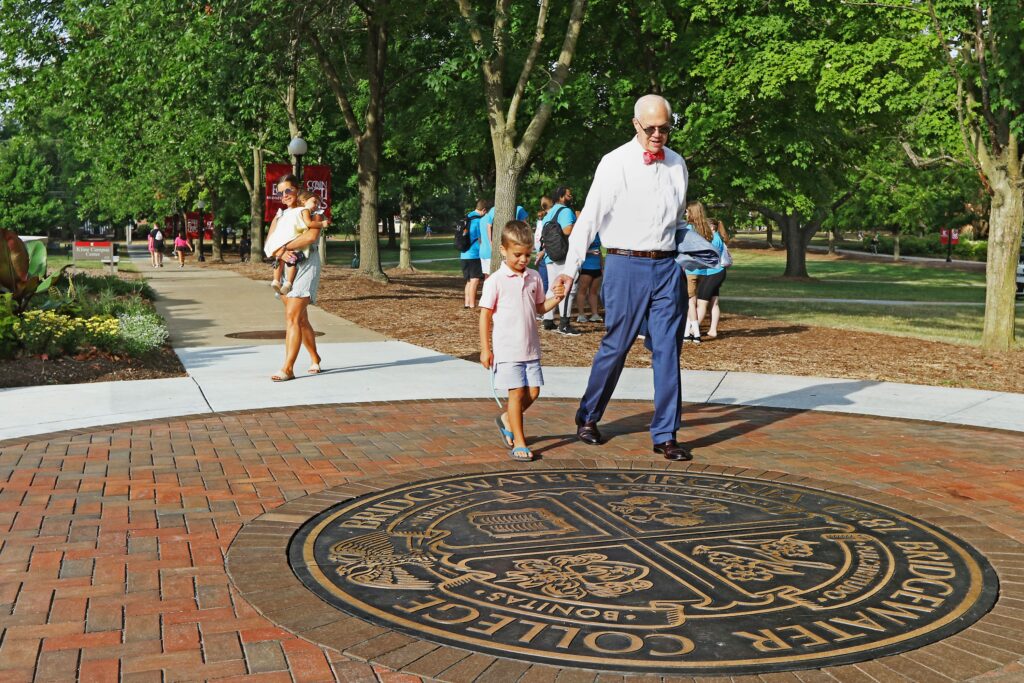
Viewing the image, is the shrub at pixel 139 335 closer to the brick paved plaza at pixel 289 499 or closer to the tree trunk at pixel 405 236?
the brick paved plaza at pixel 289 499

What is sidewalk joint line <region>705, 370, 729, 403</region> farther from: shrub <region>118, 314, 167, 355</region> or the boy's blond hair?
shrub <region>118, 314, 167, 355</region>

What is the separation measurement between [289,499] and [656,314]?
251 centimetres

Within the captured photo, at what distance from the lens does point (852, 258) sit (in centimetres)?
5912

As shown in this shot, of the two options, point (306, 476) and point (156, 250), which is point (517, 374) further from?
point (156, 250)

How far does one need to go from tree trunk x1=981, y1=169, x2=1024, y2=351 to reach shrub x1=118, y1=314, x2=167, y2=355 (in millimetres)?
9797

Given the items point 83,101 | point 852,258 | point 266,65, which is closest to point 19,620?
point 266,65

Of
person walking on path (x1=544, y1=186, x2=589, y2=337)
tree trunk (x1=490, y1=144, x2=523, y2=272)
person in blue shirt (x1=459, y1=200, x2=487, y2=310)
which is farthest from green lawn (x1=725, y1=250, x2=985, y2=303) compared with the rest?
person walking on path (x1=544, y1=186, x2=589, y2=337)

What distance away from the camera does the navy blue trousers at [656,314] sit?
662 cm

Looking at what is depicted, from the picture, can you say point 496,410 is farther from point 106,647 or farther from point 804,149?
point 804,149

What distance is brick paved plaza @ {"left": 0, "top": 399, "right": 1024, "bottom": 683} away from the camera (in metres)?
3.50

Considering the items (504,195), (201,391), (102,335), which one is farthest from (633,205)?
(504,195)

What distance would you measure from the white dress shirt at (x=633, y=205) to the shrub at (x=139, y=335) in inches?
233

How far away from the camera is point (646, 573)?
4363mm

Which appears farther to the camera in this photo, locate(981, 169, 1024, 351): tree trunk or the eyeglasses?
locate(981, 169, 1024, 351): tree trunk
